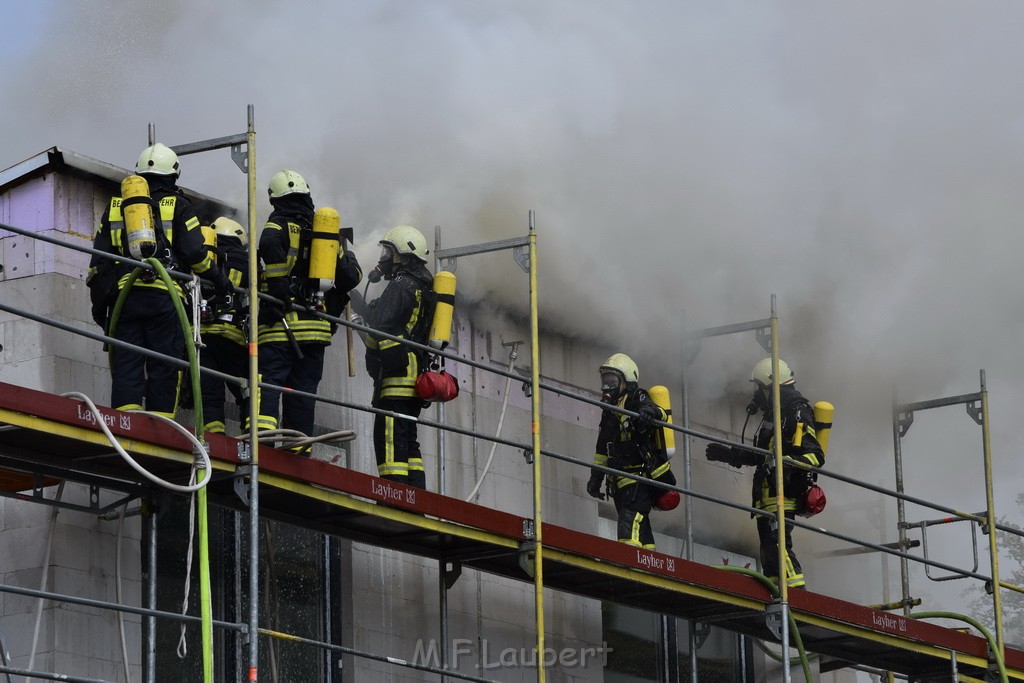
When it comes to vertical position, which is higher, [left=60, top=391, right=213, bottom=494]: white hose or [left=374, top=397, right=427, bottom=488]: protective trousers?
[left=374, top=397, right=427, bottom=488]: protective trousers

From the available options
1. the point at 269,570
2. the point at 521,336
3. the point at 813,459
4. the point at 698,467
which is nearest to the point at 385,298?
the point at 269,570

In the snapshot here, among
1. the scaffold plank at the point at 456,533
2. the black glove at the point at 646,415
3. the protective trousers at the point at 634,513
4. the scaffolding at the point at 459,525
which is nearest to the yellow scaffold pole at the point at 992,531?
the scaffolding at the point at 459,525

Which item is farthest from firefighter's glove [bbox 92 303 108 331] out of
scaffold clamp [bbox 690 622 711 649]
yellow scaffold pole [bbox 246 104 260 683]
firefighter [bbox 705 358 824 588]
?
firefighter [bbox 705 358 824 588]

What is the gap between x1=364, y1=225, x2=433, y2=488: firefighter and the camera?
1167cm

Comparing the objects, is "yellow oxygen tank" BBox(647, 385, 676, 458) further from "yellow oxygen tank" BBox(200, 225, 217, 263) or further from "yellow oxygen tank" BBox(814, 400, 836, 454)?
"yellow oxygen tank" BBox(200, 225, 217, 263)

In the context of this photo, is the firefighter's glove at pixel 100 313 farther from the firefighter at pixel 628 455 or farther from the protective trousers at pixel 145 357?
the firefighter at pixel 628 455

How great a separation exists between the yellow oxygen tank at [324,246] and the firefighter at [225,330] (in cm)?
50

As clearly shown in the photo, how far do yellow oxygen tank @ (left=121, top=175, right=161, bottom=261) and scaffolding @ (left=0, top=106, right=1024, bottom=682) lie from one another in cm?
44

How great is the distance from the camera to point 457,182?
49.7 ft

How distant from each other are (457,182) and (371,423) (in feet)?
9.57

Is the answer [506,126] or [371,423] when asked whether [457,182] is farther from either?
[371,423]

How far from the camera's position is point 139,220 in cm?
976

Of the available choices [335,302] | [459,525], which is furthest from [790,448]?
[335,302]

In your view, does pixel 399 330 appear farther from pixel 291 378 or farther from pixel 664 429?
pixel 664 429
